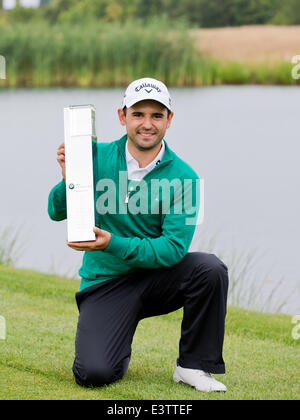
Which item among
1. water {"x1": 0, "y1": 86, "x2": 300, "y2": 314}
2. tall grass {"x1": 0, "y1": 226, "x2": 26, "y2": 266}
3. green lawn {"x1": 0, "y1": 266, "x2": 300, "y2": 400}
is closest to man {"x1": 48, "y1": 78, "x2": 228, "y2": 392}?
green lawn {"x1": 0, "y1": 266, "x2": 300, "y2": 400}

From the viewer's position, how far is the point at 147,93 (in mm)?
3031

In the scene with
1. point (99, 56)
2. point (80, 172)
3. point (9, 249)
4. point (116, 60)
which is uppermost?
point (99, 56)

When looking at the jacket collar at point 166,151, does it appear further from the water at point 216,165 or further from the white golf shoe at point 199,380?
the water at point 216,165

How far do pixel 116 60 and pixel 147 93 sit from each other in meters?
14.4

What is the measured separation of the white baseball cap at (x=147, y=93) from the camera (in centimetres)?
303

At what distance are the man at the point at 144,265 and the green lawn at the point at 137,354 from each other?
0.12 metres

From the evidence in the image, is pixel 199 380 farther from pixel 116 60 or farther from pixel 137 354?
pixel 116 60

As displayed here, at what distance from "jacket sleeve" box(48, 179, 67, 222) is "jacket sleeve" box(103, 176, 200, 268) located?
335 millimetres

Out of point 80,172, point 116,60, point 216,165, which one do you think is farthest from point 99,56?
point 80,172

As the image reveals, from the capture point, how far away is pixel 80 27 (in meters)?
20.0

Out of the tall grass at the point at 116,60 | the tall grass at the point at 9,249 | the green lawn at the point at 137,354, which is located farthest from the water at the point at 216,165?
the green lawn at the point at 137,354

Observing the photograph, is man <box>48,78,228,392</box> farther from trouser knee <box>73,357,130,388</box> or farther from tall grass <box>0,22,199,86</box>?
tall grass <box>0,22,199,86</box>

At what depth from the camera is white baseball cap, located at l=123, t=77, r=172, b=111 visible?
A: 3031mm

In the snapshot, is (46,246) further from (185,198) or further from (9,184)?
(185,198)
